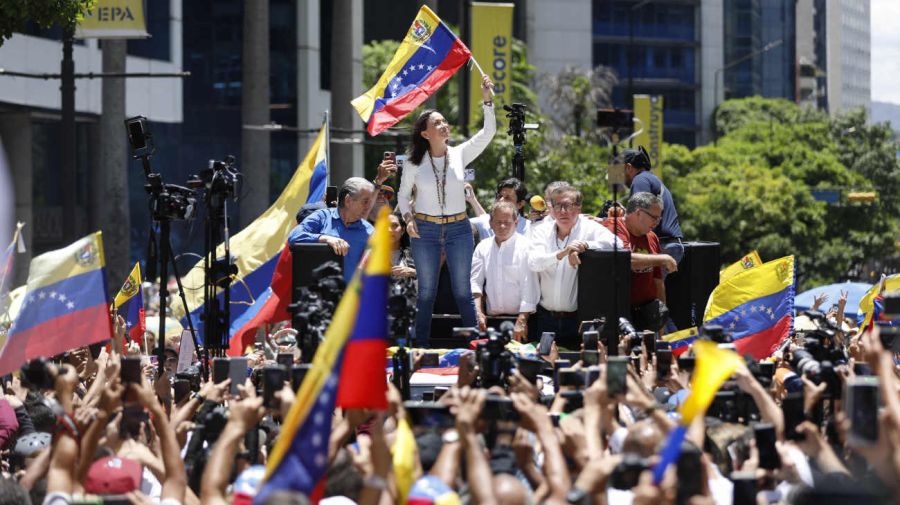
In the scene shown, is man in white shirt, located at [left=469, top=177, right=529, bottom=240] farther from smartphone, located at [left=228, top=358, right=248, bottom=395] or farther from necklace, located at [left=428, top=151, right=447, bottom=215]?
smartphone, located at [left=228, top=358, right=248, bottom=395]

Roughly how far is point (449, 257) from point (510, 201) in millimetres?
870

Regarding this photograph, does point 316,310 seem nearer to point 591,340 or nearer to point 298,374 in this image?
point 298,374

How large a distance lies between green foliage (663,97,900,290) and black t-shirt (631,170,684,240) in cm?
3898

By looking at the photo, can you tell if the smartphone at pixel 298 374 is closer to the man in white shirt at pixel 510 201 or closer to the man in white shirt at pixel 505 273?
the man in white shirt at pixel 505 273

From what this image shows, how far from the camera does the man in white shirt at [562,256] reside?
11.2 metres

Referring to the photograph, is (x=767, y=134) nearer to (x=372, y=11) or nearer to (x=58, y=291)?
(x=372, y=11)

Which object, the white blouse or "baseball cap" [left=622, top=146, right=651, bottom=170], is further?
"baseball cap" [left=622, top=146, right=651, bottom=170]

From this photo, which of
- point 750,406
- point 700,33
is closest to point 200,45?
point 750,406

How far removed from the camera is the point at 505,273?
11703 millimetres

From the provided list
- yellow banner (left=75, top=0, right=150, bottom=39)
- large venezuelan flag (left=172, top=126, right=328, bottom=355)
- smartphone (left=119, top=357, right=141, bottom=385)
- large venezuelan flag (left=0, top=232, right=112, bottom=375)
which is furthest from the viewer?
yellow banner (left=75, top=0, right=150, bottom=39)

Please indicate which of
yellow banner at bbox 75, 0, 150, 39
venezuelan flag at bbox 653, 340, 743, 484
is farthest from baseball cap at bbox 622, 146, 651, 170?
yellow banner at bbox 75, 0, 150, 39

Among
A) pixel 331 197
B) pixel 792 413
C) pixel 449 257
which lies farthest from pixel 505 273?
pixel 792 413

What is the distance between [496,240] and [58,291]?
3493 mm

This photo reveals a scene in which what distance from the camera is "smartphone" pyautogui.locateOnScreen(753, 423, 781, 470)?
6.36m
